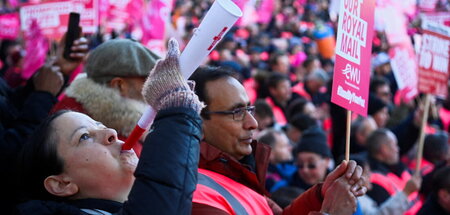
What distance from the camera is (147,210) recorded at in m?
1.85

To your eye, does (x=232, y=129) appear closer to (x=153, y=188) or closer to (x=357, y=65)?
(x=357, y=65)

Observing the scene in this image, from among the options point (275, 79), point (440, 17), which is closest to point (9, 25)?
point (275, 79)

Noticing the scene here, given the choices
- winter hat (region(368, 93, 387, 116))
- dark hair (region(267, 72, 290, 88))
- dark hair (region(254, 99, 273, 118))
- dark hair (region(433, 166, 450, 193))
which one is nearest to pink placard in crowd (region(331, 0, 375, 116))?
dark hair (region(433, 166, 450, 193))

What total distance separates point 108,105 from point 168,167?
1363mm

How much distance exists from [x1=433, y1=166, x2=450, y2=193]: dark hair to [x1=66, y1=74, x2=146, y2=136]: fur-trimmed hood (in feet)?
7.96

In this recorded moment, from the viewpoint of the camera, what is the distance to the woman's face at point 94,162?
2.15 metres

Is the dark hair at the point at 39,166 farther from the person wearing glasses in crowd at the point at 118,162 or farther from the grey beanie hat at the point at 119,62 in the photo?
the grey beanie hat at the point at 119,62

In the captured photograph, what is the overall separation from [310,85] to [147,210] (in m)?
8.31

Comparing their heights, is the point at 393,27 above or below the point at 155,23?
below

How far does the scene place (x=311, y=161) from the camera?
5.30 meters

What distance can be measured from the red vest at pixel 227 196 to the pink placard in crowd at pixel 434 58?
3212mm

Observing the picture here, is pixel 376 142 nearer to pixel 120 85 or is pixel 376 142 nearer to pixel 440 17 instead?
pixel 440 17

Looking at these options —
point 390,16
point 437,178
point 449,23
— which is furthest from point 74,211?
point 390,16

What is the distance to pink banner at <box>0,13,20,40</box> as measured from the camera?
8.25 metres
